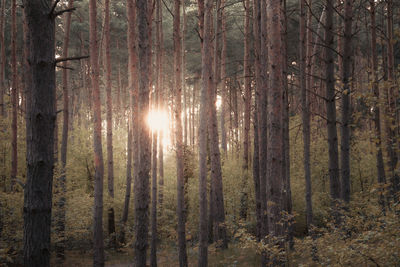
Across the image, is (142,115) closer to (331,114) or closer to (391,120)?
(331,114)

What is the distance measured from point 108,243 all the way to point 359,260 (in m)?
13.7

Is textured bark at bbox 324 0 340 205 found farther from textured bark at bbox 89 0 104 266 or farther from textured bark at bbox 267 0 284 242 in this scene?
textured bark at bbox 89 0 104 266

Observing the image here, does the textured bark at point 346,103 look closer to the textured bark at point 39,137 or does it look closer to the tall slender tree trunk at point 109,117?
the textured bark at point 39,137

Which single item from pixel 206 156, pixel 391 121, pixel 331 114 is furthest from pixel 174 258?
pixel 391 121

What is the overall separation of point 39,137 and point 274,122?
15.3 feet

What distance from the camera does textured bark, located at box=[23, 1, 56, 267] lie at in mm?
3350

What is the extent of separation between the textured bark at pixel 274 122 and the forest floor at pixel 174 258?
499 cm

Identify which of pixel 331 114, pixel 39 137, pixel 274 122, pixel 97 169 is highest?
pixel 331 114

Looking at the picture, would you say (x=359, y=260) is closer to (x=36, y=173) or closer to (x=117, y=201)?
(x=36, y=173)

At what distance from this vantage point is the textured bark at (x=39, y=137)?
3.35 metres

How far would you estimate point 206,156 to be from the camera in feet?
36.3

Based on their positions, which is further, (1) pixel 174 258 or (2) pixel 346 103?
(1) pixel 174 258

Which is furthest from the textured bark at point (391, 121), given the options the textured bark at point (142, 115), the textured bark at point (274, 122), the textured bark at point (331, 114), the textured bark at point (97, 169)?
the textured bark at point (97, 169)

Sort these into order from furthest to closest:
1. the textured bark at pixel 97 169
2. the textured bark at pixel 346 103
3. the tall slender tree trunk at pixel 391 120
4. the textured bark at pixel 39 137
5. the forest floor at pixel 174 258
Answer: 1. the forest floor at pixel 174 258
2. the textured bark at pixel 97 169
3. the textured bark at pixel 346 103
4. the tall slender tree trunk at pixel 391 120
5. the textured bark at pixel 39 137
